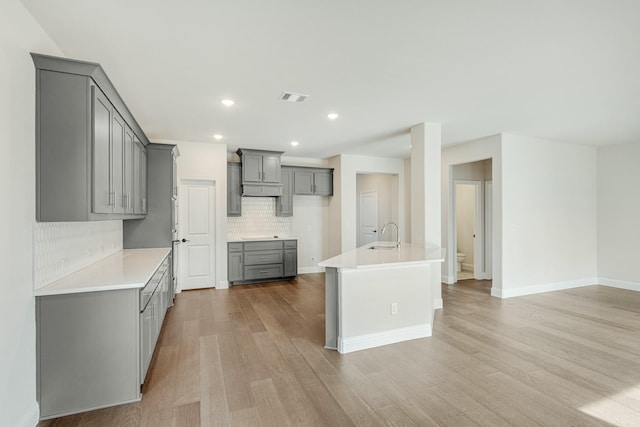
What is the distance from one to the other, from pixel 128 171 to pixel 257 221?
11.7 ft

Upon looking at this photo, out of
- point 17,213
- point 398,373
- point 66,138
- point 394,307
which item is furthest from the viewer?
point 394,307

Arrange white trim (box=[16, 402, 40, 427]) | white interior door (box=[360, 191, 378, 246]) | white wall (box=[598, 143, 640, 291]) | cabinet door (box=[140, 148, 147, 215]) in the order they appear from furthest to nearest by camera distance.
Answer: white interior door (box=[360, 191, 378, 246]) < white wall (box=[598, 143, 640, 291]) < cabinet door (box=[140, 148, 147, 215]) < white trim (box=[16, 402, 40, 427])

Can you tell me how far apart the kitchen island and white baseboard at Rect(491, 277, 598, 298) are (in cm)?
228

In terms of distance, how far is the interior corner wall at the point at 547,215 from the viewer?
5.23 m

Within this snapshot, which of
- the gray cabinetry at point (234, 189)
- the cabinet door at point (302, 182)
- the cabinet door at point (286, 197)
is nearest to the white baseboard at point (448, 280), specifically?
the cabinet door at point (302, 182)

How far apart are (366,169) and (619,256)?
199 inches

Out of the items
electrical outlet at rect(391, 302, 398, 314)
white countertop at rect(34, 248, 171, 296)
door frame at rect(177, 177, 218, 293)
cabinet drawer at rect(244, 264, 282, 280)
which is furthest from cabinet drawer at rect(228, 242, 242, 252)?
electrical outlet at rect(391, 302, 398, 314)

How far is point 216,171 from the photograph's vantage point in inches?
227

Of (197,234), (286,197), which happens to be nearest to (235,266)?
(197,234)

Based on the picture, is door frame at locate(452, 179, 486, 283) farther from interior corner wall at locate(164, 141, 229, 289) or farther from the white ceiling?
interior corner wall at locate(164, 141, 229, 289)

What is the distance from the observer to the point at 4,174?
177cm

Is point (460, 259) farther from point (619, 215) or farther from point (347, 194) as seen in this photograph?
point (347, 194)

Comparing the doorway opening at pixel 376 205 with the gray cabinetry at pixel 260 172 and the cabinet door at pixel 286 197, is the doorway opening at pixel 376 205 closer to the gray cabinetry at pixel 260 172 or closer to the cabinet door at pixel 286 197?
the cabinet door at pixel 286 197

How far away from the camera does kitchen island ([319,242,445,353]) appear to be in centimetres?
315
